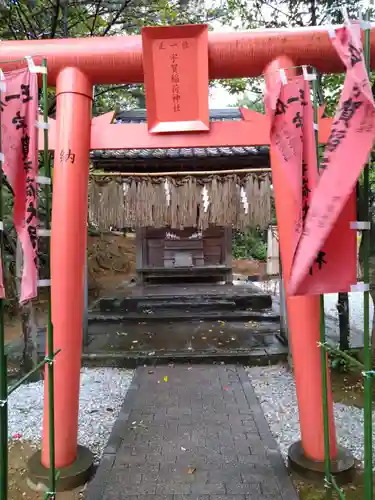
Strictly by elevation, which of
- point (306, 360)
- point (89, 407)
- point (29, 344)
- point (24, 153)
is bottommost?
point (89, 407)

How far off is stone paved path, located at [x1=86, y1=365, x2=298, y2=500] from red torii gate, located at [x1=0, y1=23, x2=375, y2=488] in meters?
0.48

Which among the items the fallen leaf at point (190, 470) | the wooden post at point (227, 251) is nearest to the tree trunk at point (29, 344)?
the fallen leaf at point (190, 470)

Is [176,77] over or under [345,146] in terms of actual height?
over

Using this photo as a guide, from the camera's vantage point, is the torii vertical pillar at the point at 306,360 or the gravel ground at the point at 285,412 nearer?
the torii vertical pillar at the point at 306,360

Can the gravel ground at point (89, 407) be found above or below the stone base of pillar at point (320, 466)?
below

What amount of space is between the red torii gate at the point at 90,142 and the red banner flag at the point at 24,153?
65 cm

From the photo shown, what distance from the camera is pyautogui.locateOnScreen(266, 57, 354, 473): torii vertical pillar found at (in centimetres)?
346

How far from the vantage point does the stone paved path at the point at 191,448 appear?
131 inches

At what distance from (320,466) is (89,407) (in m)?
3.10

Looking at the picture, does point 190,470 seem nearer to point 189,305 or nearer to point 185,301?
point 189,305

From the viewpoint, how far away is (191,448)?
13.2 ft

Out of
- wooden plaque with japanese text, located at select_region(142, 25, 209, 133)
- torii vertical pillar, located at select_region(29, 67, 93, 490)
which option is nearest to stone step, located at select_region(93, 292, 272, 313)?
torii vertical pillar, located at select_region(29, 67, 93, 490)

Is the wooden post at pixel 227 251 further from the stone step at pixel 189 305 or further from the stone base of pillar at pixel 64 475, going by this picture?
the stone base of pillar at pixel 64 475

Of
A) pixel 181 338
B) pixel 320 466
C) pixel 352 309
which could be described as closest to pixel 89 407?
pixel 181 338
